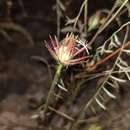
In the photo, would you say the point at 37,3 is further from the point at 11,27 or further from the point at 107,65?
the point at 107,65

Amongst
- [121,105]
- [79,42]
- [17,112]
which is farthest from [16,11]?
[79,42]

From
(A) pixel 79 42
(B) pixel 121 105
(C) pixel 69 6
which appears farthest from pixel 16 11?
(A) pixel 79 42

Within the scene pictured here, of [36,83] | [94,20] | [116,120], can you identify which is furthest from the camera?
[36,83]

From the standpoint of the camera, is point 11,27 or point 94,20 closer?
point 94,20

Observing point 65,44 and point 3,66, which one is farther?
point 3,66

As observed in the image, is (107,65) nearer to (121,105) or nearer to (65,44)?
(121,105)

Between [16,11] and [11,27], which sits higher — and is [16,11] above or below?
above

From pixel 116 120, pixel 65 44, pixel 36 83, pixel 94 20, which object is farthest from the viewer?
pixel 36 83

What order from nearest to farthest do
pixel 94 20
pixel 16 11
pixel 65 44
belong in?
pixel 65 44 < pixel 94 20 < pixel 16 11

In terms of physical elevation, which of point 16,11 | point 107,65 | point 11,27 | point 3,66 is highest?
point 16,11
